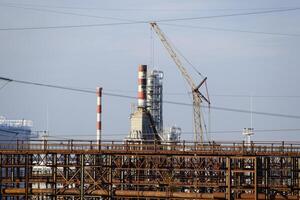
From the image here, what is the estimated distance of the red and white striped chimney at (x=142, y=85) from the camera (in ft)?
252

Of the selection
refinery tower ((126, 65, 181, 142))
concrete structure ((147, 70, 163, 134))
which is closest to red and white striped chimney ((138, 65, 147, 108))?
refinery tower ((126, 65, 181, 142))

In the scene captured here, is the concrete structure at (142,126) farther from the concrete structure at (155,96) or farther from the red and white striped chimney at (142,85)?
the concrete structure at (155,96)

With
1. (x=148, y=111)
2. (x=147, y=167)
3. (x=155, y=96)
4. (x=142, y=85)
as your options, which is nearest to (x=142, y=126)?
(x=148, y=111)

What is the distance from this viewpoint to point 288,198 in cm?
3869

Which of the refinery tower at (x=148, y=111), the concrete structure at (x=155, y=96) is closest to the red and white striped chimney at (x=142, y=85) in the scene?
the refinery tower at (x=148, y=111)

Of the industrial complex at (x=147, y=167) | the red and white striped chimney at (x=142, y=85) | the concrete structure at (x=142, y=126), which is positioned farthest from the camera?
the red and white striped chimney at (x=142, y=85)

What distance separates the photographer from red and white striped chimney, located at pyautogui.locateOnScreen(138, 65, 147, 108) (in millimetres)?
76944

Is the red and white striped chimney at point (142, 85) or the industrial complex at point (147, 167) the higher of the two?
the red and white striped chimney at point (142, 85)

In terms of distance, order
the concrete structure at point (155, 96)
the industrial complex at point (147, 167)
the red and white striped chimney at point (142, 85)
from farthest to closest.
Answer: the concrete structure at point (155, 96) → the red and white striped chimney at point (142, 85) → the industrial complex at point (147, 167)

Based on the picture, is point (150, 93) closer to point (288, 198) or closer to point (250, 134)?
point (250, 134)

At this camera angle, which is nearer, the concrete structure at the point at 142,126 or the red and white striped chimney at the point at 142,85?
the concrete structure at the point at 142,126

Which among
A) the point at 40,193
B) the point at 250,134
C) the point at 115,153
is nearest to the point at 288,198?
the point at 115,153

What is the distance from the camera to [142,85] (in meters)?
77.6

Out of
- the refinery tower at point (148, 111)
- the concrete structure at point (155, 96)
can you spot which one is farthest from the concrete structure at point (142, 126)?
the concrete structure at point (155, 96)
